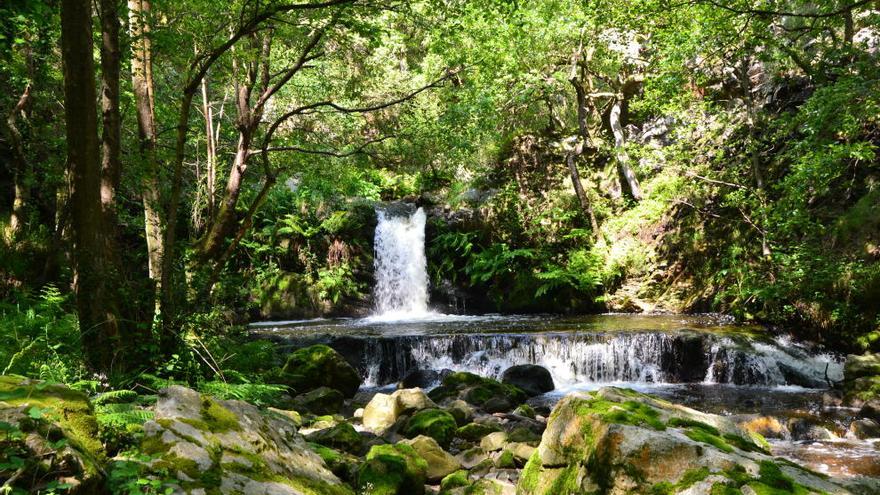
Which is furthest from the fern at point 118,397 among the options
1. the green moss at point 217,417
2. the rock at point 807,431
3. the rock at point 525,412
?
the rock at point 807,431

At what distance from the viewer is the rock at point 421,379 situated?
10797 millimetres

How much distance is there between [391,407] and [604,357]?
16.8ft

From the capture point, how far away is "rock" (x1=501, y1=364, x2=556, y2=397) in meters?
10.3

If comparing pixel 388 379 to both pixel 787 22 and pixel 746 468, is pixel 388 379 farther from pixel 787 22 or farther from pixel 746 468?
pixel 787 22

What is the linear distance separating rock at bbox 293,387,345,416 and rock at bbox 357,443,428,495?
3284mm

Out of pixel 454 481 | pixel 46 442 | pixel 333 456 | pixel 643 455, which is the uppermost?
pixel 46 442

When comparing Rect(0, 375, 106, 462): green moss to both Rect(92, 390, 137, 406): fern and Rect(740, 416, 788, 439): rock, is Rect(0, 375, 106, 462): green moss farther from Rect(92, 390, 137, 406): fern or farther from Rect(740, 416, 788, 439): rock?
Rect(740, 416, 788, 439): rock

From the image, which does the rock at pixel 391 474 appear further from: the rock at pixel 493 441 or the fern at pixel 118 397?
the fern at pixel 118 397

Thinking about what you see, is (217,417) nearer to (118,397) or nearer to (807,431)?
(118,397)

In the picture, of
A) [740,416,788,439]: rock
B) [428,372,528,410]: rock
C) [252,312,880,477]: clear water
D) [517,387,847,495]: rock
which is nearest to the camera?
[517,387,847,495]: rock

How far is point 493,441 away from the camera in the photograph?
6.59 m

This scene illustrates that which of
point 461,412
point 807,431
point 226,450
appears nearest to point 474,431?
point 461,412

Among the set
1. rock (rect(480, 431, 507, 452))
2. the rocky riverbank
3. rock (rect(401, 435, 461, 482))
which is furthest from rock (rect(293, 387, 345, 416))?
the rocky riverbank

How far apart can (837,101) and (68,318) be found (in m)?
10.9
